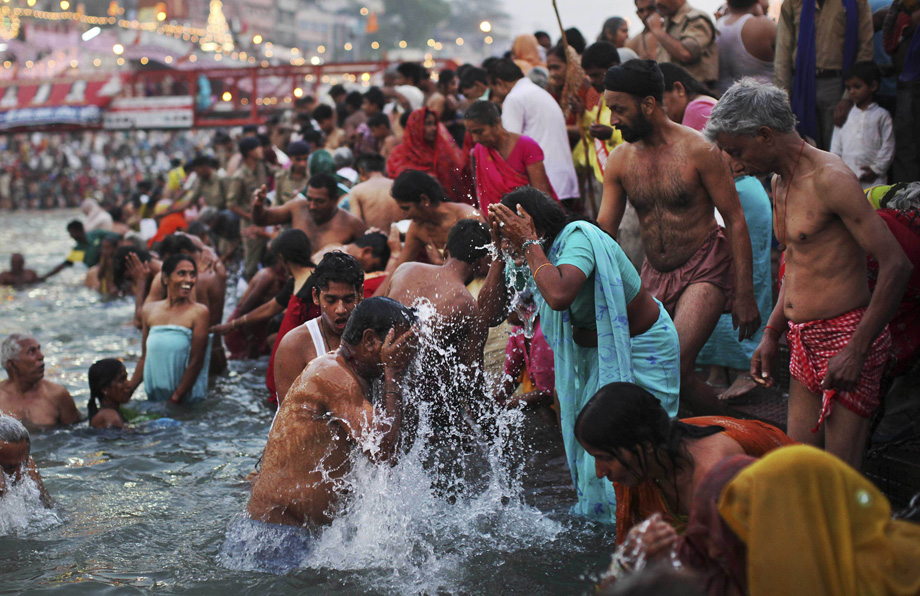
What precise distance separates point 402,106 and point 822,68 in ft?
20.7

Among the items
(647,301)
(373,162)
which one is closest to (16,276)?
(373,162)

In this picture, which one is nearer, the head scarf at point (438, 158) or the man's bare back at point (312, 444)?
the man's bare back at point (312, 444)

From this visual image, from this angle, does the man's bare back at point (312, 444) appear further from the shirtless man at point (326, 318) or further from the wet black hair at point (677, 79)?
the wet black hair at point (677, 79)

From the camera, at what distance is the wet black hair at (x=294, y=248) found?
5.93 meters

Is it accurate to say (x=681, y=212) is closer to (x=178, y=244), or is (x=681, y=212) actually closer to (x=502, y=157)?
(x=502, y=157)

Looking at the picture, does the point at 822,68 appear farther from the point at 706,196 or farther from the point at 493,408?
the point at 493,408

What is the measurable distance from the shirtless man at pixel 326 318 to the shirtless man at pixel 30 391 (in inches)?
95.6

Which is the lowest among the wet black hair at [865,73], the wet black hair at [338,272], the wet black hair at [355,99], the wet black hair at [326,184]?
the wet black hair at [338,272]

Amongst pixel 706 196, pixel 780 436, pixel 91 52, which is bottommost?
pixel 780 436

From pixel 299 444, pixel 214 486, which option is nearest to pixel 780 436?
pixel 299 444

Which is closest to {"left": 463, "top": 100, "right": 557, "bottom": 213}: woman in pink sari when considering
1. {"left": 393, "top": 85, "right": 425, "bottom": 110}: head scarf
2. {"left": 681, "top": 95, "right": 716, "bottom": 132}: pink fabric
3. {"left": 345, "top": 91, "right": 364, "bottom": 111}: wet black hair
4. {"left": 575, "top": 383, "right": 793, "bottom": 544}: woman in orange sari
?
{"left": 681, "top": 95, "right": 716, "bottom": 132}: pink fabric

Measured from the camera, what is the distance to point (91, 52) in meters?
51.5

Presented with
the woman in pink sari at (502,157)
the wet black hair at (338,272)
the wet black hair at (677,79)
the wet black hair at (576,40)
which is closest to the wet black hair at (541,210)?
the wet black hair at (338,272)

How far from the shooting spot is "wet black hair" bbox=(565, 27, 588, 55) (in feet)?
30.9
